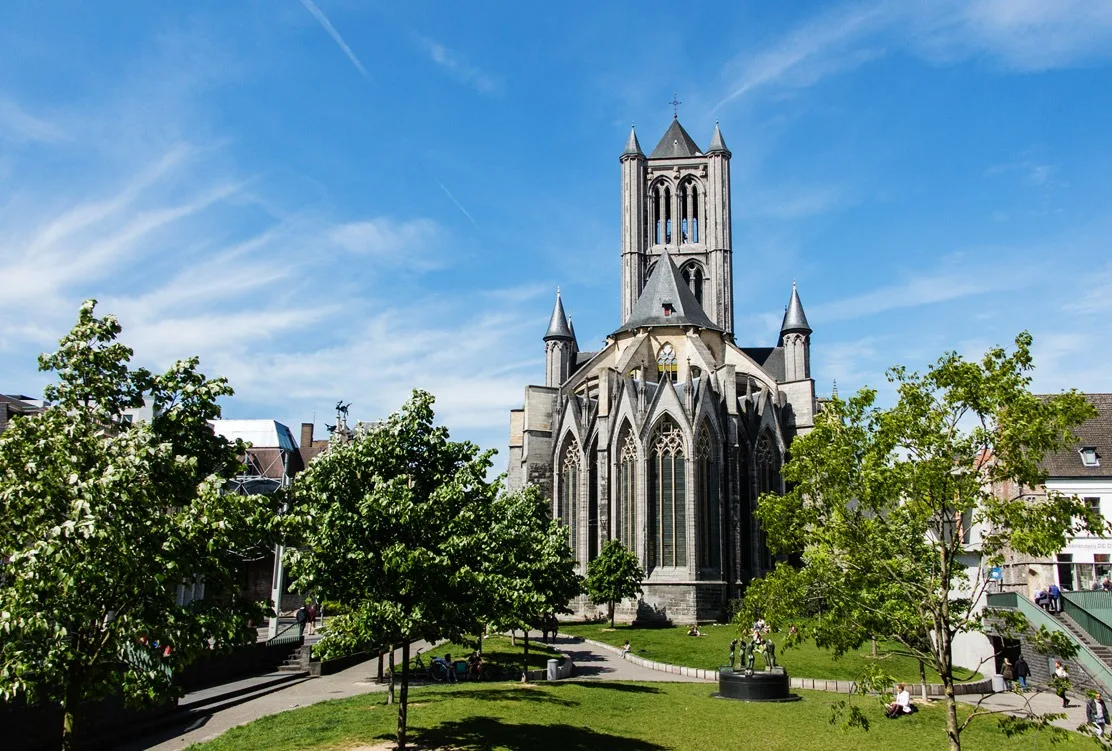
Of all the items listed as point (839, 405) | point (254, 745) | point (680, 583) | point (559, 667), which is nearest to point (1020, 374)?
point (839, 405)

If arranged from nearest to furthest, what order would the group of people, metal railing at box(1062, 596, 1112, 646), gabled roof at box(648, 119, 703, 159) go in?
metal railing at box(1062, 596, 1112, 646) < the group of people < gabled roof at box(648, 119, 703, 159)

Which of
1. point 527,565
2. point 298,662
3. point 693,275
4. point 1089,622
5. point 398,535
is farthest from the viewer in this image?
point 693,275

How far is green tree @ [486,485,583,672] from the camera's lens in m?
21.9

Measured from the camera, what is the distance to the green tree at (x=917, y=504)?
42.0 ft

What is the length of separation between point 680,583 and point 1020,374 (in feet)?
123

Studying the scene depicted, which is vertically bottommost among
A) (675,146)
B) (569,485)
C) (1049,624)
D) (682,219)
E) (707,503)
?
(1049,624)

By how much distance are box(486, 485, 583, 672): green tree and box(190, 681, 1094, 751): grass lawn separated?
205 cm

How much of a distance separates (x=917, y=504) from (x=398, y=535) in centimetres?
878

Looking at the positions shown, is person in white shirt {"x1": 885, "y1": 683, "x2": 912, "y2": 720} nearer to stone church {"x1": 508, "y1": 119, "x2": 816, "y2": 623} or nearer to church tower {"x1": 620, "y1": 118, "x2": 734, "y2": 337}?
stone church {"x1": 508, "y1": 119, "x2": 816, "y2": 623}

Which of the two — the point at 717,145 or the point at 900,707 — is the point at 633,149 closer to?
the point at 717,145

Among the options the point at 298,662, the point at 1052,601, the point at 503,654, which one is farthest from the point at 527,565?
the point at 1052,601

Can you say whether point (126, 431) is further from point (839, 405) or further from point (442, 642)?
point (442, 642)

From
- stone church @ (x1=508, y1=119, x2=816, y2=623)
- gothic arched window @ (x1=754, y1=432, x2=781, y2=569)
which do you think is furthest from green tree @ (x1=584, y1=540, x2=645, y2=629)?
gothic arched window @ (x1=754, y1=432, x2=781, y2=569)

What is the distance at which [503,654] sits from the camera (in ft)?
109
